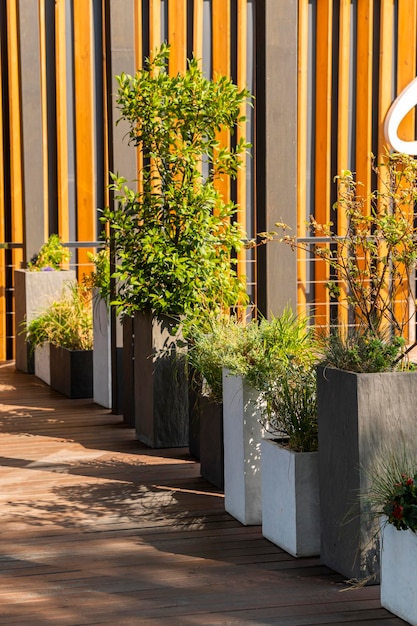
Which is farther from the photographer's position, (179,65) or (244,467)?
(179,65)

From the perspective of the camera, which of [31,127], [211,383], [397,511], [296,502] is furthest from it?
[31,127]

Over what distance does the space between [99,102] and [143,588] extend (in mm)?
7784

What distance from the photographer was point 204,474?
5.08 metres

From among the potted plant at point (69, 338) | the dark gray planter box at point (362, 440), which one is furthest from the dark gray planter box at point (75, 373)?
the dark gray planter box at point (362, 440)

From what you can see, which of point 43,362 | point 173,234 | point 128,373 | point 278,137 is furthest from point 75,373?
point 278,137

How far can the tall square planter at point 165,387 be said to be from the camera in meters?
5.82

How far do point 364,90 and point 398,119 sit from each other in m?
0.48

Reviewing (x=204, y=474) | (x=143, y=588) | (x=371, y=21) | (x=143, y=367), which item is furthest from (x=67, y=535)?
(x=371, y=21)

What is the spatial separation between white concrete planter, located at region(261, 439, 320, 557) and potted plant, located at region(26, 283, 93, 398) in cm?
395

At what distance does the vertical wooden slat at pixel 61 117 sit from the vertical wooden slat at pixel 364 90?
10.2 ft

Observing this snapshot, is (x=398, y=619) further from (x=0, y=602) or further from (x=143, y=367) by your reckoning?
(x=143, y=367)

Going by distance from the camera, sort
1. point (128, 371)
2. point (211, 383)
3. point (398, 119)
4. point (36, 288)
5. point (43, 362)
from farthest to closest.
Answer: point (398, 119), point (36, 288), point (43, 362), point (128, 371), point (211, 383)

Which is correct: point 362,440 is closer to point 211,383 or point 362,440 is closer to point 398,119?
point 211,383

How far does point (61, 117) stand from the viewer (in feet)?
A: 34.5
